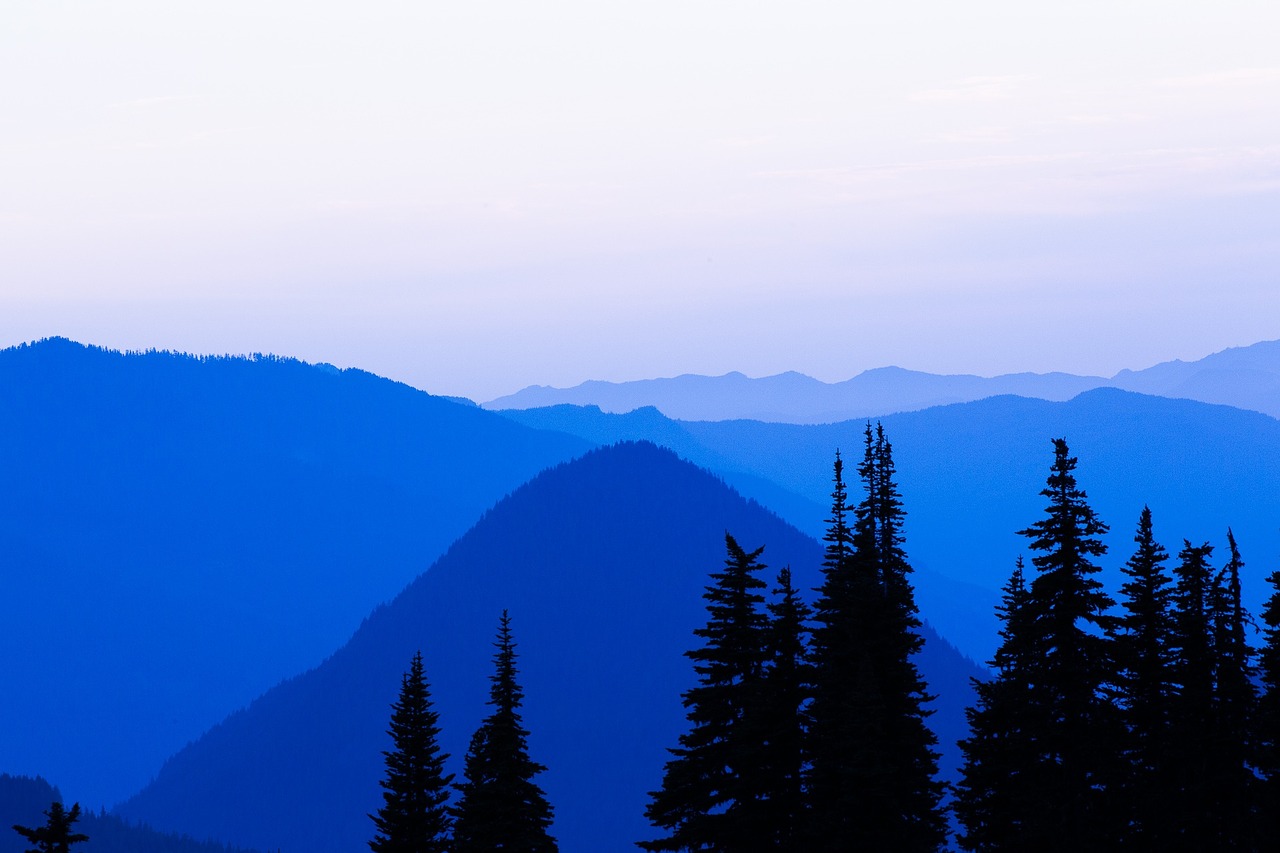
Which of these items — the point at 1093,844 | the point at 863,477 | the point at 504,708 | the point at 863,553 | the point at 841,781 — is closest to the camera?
the point at 841,781

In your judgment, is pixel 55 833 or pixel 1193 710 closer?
pixel 55 833

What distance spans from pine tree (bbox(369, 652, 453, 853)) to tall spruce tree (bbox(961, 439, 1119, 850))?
1718cm

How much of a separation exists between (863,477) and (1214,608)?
21.4 m

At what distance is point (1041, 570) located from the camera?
3697 centimetres

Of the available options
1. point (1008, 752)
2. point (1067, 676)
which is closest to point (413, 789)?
point (1008, 752)

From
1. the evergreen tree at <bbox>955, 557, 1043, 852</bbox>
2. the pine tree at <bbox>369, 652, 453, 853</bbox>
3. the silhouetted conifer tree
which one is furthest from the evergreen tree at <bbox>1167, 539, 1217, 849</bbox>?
the pine tree at <bbox>369, 652, 453, 853</bbox>

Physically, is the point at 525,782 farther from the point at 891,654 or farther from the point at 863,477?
the point at 863,477

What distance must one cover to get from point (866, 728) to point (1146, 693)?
11465mm

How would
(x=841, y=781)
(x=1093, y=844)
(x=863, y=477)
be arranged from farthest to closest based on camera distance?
(x=863, y=477), (x=1093, y=844), (x=841, y=781)

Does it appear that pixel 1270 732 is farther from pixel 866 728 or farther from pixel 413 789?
pixel 413 789

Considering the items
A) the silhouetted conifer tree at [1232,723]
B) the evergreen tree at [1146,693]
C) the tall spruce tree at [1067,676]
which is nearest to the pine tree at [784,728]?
the tall spruce tree at [1067,676]

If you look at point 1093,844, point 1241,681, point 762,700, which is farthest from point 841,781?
point 1241,681

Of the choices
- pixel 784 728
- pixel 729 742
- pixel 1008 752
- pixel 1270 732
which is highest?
pixel 1008 752

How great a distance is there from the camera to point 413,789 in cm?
4662
